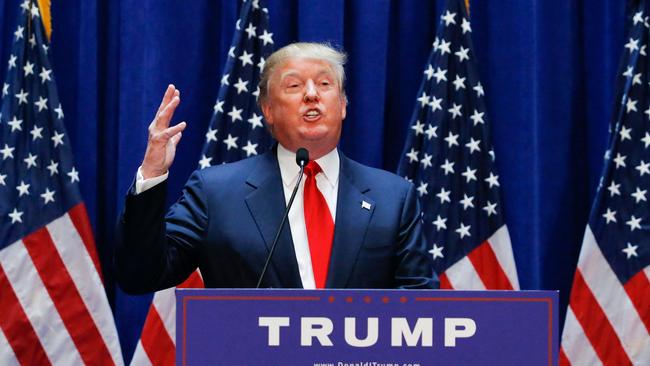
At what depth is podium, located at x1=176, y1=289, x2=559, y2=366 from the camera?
1.95 metres

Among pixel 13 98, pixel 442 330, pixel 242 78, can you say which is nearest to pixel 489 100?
pixel 242 78

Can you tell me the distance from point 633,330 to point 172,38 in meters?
2.76

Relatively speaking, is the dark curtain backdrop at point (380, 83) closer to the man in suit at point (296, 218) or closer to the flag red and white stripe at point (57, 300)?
the flag red and white stripe at point (57, 300)

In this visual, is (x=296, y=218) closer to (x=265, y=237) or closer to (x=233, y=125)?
(x=265, y=237)

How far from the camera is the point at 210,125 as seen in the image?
454 cm

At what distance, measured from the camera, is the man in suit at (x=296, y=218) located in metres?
2.77

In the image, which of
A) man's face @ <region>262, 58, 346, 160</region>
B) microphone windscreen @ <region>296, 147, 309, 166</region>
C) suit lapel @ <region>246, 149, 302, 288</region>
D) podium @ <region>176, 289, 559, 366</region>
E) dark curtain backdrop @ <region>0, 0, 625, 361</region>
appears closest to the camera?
podium @ <region>176, 289, 559, 366</region>

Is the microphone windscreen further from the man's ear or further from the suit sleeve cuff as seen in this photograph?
the man's ear

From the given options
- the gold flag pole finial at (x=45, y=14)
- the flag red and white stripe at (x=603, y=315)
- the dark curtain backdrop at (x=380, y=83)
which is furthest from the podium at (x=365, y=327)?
the gold flag pole finial at (x=45, y=14)

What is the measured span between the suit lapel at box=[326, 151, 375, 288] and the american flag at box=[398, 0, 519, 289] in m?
1.60

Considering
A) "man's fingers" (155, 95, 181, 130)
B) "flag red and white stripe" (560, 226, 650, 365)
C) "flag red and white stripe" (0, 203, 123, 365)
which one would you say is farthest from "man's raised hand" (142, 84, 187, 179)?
"flag red and white stripe" (560, 226, 650, 365)

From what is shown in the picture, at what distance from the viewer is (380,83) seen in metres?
4.79

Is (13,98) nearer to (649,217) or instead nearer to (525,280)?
(525,280)

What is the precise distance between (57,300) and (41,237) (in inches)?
12.5
